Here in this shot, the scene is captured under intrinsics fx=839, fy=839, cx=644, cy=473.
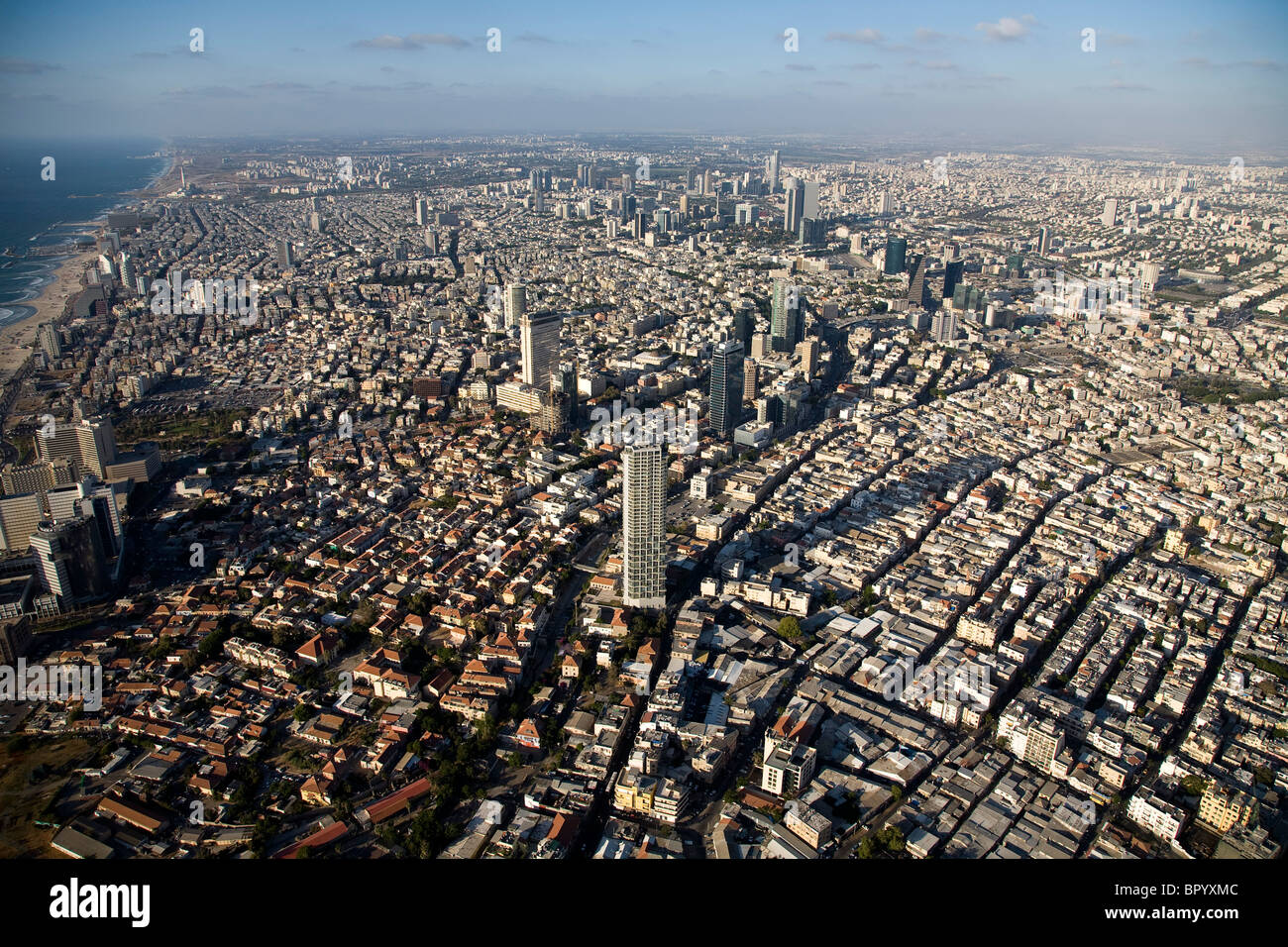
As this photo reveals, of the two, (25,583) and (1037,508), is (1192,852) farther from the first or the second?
(25,583)

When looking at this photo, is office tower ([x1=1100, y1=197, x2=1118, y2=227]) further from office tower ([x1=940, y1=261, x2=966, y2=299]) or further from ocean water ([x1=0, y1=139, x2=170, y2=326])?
ocean water ([x1=0, y1=139, x2=170, y2=326])

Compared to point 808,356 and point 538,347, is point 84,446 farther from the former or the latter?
point 808,356

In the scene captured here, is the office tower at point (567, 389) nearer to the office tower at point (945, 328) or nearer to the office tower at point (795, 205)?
the office tower at point (945, 328)

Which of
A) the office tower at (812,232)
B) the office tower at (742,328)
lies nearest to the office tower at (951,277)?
the office tower at (742,328)

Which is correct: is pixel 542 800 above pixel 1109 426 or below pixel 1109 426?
below

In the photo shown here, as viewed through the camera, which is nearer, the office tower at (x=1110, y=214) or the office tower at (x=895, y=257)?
the office tower at (x=895, y=257)

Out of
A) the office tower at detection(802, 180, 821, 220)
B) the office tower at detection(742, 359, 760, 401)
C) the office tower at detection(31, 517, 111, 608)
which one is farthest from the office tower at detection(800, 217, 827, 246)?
the office tower at detection(31, 517, 111, 608)
